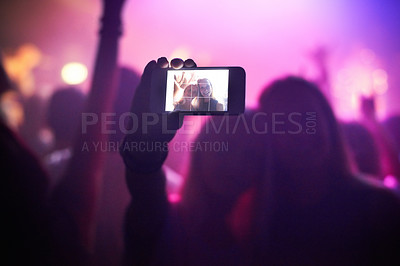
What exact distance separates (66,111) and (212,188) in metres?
0.68

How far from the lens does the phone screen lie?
29.1 inches

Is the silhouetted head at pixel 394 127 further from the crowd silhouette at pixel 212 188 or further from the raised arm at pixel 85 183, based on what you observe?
the raised arm at pixel 85 183

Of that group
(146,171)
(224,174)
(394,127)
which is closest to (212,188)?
(224,174)

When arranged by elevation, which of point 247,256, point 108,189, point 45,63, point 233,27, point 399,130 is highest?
point 233,27

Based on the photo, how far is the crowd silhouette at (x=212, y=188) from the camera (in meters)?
0.90

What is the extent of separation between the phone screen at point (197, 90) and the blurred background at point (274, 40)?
385mm

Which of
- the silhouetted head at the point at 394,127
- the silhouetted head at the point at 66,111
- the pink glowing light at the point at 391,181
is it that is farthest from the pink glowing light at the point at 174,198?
the silhouetted head at the point at 394,127

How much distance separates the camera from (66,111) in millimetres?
1150

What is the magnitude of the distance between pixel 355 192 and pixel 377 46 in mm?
653

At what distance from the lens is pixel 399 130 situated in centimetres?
108

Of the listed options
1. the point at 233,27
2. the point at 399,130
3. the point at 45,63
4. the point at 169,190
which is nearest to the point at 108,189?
the point at 169,190

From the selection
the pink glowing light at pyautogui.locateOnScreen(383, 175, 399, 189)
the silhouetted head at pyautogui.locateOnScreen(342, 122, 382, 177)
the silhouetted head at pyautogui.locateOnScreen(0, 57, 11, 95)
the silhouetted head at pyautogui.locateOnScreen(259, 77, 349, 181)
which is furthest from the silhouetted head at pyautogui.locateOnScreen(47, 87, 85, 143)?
the pink glowing light at pyautogui.locateOnScreen(383, 175, 399, 189)

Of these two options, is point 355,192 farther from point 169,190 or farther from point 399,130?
point 169,190

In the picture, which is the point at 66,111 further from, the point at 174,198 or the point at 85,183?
the point at 174,198
